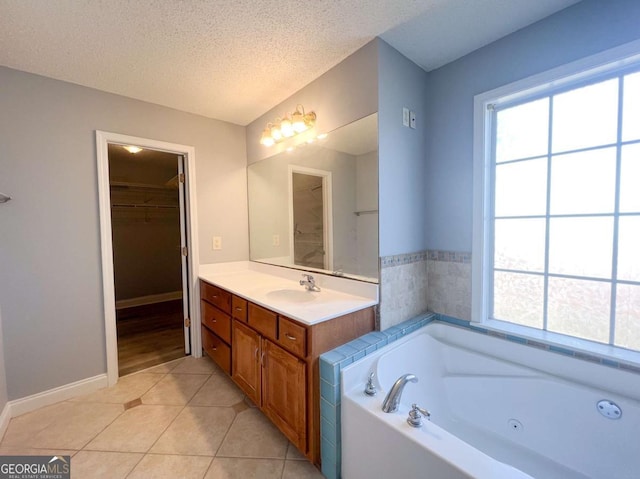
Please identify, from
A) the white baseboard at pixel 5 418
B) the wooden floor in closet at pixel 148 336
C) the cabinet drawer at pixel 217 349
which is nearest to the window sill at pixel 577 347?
the cabinet drawer at pixel 217 349

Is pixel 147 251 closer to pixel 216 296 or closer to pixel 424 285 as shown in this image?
pixel 216 296

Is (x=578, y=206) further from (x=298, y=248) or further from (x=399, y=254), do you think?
(x=298, y=248)

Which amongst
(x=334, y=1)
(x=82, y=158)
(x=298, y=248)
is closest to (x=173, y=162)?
(x=82, y=158)

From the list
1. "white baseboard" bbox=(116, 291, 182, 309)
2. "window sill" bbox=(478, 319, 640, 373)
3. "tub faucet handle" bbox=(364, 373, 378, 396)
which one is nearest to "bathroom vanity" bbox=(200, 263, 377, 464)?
"tub faucet handle" bbox=(364, 373, 378, 396)

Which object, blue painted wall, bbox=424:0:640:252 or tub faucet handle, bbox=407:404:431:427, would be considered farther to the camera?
blue painted wall, bbox=424:0:640:252

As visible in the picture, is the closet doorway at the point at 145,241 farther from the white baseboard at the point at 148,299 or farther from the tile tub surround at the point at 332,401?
the tile tub surround at the point at 332,401

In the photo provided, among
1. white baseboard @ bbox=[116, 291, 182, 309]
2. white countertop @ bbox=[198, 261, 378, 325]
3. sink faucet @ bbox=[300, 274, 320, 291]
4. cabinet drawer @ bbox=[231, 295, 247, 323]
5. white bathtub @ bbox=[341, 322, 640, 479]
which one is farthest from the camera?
white baseboard @ bbox=[116, 291, 182, 309]

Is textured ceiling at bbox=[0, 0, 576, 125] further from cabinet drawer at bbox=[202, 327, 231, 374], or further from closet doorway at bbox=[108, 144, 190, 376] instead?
cabinet drawer at bbox=[202, 327, 231, 374]

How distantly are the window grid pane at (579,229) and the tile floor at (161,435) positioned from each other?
5.24 ft

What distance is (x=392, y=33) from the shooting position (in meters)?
1.56

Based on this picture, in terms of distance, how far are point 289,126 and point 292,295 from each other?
1.31m

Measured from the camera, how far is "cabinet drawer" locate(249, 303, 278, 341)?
1564 millimetres

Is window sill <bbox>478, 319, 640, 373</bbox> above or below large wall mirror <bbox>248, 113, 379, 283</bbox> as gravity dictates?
below

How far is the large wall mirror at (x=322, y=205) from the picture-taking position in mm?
1723
